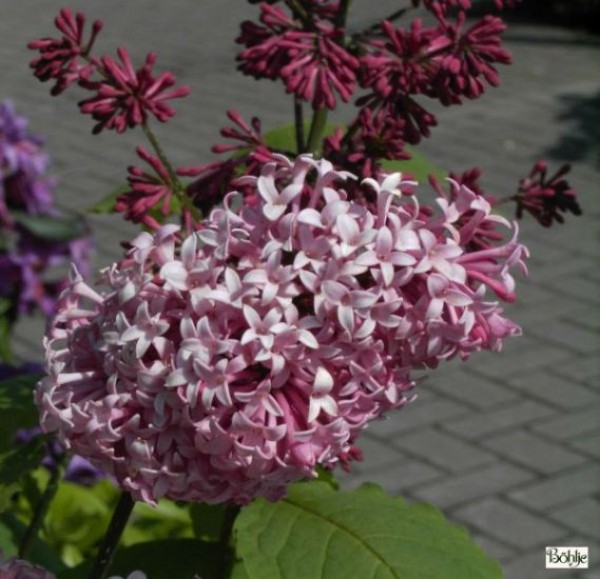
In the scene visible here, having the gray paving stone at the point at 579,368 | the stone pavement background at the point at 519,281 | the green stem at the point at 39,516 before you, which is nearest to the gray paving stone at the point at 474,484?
the stone pavement background at the point at 519,281

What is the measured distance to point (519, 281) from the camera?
6.97 metres

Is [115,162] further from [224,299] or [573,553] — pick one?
[224,299]

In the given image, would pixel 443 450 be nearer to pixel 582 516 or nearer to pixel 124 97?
pixel 582 516

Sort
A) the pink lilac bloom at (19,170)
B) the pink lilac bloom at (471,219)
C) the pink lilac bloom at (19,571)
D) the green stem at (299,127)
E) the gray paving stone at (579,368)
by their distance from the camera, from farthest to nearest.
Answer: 1. the gray paving stone at (579,368)
2. the pink lilac bloom at (19,170)
3. the green stem at (299,127)
4. the pink lilac bloom at (471,219)
5. the pink lilac bloom at (19,571)

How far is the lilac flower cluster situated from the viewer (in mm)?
3979

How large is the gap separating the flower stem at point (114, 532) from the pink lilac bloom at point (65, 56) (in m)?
0.50

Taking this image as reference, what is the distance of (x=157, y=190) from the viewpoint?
68.1 inches

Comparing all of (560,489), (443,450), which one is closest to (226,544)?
(560,489)

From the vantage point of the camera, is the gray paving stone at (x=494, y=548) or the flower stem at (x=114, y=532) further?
the gray paving stone at (x=494, y=548)

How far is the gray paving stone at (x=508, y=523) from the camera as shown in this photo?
15.9 feet

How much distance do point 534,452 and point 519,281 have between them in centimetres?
169

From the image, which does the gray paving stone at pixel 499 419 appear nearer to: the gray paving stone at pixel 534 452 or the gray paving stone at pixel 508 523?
the gray paving stone at pixel 534 452

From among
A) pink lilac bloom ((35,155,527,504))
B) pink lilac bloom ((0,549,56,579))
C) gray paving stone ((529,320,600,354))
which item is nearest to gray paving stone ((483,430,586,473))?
gray paving stone ((529,320,600,354))

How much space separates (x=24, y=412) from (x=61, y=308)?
334mm
